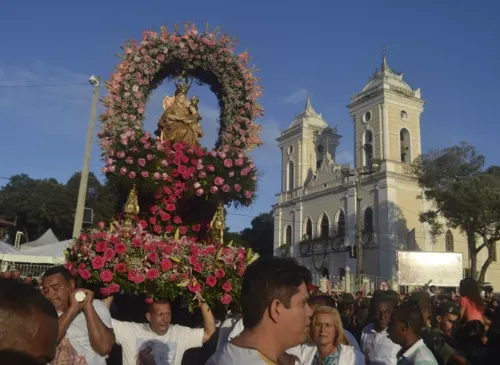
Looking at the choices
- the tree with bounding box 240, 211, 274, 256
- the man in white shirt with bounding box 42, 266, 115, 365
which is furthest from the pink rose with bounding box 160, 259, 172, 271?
the tree with bounding box 240, 211, 274, 256

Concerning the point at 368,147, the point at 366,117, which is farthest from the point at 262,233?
the point at 366,117

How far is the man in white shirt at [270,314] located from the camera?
196 centimetres

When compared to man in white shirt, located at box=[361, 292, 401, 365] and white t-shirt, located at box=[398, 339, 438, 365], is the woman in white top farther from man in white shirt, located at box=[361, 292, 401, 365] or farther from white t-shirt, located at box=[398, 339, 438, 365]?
man in white shirt, located at box=[361, 292, 401, 365]

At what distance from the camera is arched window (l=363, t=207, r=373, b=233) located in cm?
3597

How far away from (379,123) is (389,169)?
12.3 ft

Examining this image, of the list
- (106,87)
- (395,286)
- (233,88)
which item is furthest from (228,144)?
(395,286)

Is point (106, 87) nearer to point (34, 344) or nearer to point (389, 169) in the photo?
point (34, 344)

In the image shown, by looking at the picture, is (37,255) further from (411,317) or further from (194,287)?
(411,317)

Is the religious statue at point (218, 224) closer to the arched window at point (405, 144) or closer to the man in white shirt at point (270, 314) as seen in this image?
the man in white shirt at point (270, 314)

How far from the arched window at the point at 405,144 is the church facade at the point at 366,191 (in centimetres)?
7

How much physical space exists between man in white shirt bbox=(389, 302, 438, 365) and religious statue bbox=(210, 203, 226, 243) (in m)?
2.76

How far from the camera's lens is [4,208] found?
41.9m

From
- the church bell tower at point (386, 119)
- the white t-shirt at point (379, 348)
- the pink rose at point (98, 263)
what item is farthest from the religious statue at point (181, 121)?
the church bell tower at point (386, 119)

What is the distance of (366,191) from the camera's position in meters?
37.0
